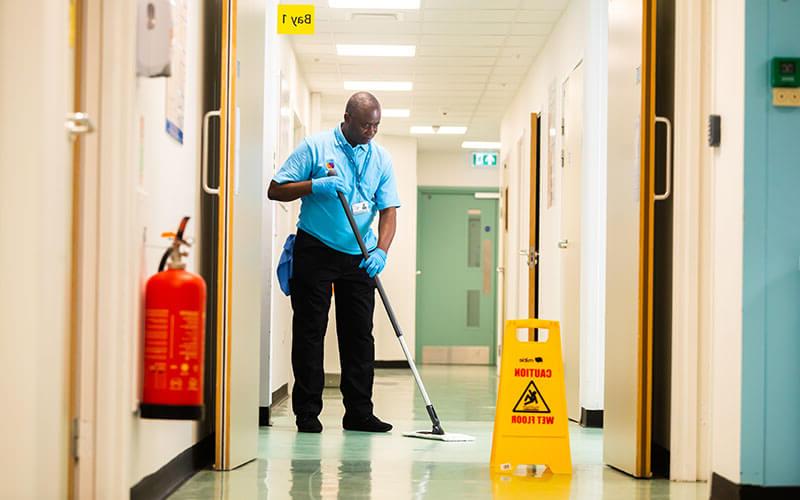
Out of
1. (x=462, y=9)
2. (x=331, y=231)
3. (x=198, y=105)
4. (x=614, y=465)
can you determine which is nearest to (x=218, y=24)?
(x=198, y=105)

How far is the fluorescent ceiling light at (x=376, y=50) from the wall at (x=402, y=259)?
3.64 metres

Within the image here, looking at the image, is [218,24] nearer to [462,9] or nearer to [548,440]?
[548,440]

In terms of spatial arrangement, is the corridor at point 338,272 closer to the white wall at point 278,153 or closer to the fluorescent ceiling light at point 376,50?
the white wall at point 278,153

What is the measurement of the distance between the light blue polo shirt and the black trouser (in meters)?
0.07

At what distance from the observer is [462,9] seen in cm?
668

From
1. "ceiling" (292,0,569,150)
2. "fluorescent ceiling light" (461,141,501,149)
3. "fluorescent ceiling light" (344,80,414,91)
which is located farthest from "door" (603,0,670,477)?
"fluorescent ceiling light" (461,141,501,149)

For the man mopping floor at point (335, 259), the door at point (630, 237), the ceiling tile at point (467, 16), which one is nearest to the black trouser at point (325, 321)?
the man mopping floor at point (335, 259)

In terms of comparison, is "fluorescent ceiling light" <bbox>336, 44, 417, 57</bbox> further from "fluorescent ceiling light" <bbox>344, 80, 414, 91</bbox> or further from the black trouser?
the black trouser

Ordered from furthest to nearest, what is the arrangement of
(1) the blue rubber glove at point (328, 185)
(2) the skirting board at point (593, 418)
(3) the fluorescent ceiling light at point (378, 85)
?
(3) the fluorescent ceiling light at point (378, 85) → (2) the skirting board at point (593, 418) → (1) the blue rubber glove at point (328, 185)

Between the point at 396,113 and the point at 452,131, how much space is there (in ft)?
4.13

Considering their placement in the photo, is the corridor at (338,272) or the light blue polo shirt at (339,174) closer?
the corridor at (338,272)

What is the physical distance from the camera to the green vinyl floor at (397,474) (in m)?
3.01

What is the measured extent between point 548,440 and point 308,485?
0.90 metres

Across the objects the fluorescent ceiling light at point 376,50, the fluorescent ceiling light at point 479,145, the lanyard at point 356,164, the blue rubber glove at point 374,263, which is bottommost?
the blue rubber glove at point 374,263
